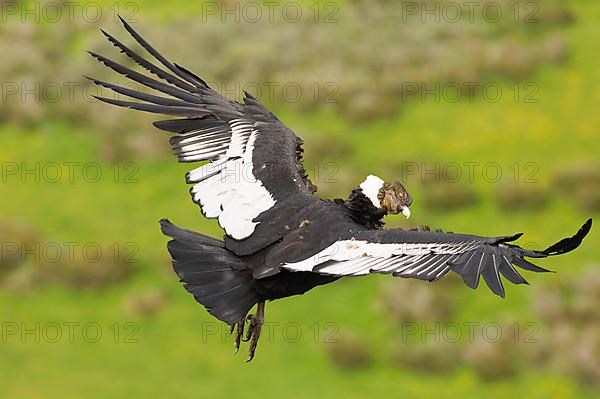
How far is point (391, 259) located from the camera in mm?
8438

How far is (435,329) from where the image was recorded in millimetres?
18734

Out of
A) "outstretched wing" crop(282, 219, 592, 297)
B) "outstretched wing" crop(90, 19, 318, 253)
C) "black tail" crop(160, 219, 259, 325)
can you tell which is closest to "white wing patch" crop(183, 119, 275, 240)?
"outstretched wing" crop(90, 19, 318, 253)

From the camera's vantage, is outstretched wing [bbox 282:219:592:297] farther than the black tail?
No

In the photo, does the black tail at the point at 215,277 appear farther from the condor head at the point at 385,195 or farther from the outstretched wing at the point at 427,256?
the condor head at the point at 385,195

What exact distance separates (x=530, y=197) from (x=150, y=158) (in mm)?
6386

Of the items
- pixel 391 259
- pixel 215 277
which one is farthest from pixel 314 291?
pixel 391 259

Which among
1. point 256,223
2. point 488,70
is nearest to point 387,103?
point 488,70

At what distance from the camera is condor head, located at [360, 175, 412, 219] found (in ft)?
31.5

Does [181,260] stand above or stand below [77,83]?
below

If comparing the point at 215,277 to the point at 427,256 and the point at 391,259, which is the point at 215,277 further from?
the point at 427,256

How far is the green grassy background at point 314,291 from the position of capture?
1816 centimetres

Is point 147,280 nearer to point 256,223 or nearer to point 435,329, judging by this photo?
point 435,329

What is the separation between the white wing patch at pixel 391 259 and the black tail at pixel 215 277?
0.65 metres

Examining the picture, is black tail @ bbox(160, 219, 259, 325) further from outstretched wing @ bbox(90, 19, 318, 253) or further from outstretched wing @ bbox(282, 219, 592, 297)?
outstretched wing @ bbox(282, 219, 592, 297)
